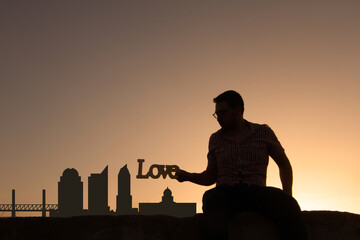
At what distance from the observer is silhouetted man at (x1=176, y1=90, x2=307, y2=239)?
3.78 metres

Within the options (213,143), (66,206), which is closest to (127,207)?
(66,206)

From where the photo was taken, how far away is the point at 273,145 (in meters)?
4.07

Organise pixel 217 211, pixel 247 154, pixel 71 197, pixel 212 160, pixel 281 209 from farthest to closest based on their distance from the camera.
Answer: pixel 71 197, pixel 212 160, pixel 247 154, pixel 281 209, pixel 217 211

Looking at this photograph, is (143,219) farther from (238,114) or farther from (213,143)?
(238,114)

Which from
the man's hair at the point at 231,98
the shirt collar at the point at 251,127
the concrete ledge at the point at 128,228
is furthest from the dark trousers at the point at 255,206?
the man's hair at the point at 231,98

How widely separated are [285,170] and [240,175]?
0.39 metres

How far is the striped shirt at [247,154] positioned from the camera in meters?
3.92

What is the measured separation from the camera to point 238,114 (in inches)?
162

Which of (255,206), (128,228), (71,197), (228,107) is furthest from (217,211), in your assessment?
(71,197)

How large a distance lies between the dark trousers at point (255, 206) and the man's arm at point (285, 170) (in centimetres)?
22

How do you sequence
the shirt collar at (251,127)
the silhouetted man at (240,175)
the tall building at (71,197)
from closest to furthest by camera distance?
1. the silhouetted man at (240,175)
2. the shirt collar at (251,127)
3. the tall building at (71,197)

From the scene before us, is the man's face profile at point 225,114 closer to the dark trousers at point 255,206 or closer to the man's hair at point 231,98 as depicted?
the man's hair at point 231,98

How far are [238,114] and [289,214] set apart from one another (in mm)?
785

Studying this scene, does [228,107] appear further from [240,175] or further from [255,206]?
[255,206]
